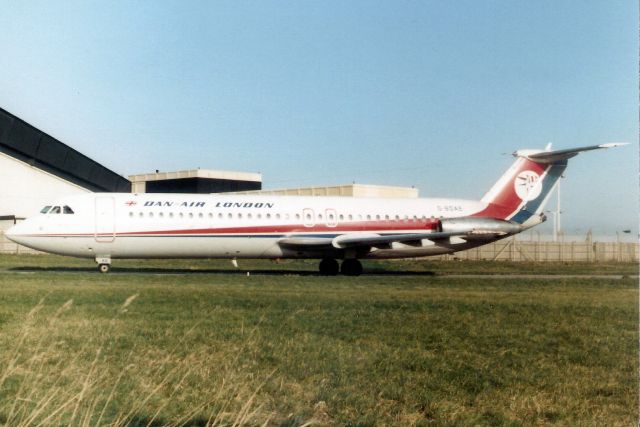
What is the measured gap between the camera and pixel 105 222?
83.5 feet

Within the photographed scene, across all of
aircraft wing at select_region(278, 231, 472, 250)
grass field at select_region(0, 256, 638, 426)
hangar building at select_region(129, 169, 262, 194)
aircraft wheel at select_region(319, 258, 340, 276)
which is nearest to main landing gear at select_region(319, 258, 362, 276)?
aircraft wheel at select_region(319, 258, 340, 276)

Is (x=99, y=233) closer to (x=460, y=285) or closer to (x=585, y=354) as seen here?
(x=460, y=285)

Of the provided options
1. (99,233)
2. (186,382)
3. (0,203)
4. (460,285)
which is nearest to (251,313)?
(186,382)

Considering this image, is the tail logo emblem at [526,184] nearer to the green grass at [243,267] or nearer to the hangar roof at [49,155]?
the green grass at [243,267]

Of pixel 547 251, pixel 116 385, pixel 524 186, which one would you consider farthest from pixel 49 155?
pixel 116 385

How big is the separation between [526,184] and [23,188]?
33.9 meters

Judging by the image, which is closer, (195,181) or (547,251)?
(547,251)

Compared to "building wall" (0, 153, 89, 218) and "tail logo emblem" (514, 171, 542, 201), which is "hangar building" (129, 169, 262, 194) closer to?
"building wall" (0, 153, 89, 218)

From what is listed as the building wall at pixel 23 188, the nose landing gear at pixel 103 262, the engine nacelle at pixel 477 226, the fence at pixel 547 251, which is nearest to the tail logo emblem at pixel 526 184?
the engine nacelle at pixel 477 226

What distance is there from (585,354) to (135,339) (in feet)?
19.4

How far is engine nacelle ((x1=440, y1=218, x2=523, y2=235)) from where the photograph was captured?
29672mm

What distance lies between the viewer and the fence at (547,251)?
156 ft

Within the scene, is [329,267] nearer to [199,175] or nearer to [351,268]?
[351,268]

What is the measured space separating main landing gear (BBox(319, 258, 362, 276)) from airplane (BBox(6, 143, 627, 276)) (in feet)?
0.14
